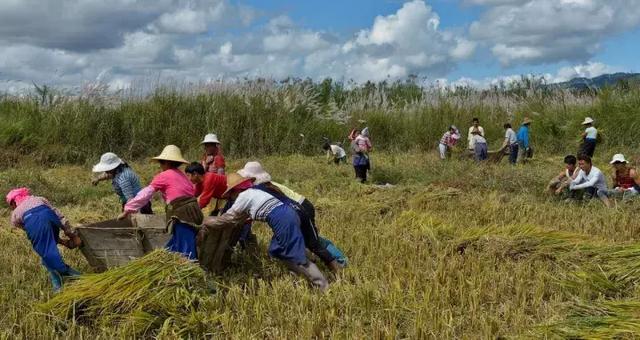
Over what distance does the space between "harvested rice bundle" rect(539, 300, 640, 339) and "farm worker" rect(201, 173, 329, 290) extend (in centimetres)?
202

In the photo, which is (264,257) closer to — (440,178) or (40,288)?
(40,288)

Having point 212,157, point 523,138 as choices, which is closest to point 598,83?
point 523,138

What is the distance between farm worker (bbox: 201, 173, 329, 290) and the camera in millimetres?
5309

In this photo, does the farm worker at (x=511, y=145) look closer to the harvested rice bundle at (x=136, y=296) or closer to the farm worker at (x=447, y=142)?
the farm worker at (x=447, y=142)

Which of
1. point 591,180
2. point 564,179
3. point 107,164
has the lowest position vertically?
point 564,179

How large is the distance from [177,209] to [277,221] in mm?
848

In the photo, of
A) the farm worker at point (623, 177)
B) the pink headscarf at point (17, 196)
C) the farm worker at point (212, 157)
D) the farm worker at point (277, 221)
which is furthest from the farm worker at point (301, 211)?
the farm worker at point (623, 177)

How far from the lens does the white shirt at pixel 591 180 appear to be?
9.05 metres

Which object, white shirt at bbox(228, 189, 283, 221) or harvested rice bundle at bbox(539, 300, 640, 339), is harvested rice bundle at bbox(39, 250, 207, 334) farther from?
harvested rice bundle at bbox(539, 300, 640, 339)

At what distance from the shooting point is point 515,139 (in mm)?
15625

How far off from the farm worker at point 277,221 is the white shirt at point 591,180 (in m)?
5.43

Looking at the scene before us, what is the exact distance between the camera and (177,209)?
5320mm

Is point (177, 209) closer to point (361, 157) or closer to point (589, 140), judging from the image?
point (361, 157)

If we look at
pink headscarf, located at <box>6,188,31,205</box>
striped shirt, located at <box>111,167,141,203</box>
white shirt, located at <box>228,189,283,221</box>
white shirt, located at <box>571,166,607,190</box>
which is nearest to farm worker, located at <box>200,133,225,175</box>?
striped shirt, located at <box>111,167,141,203</box>
